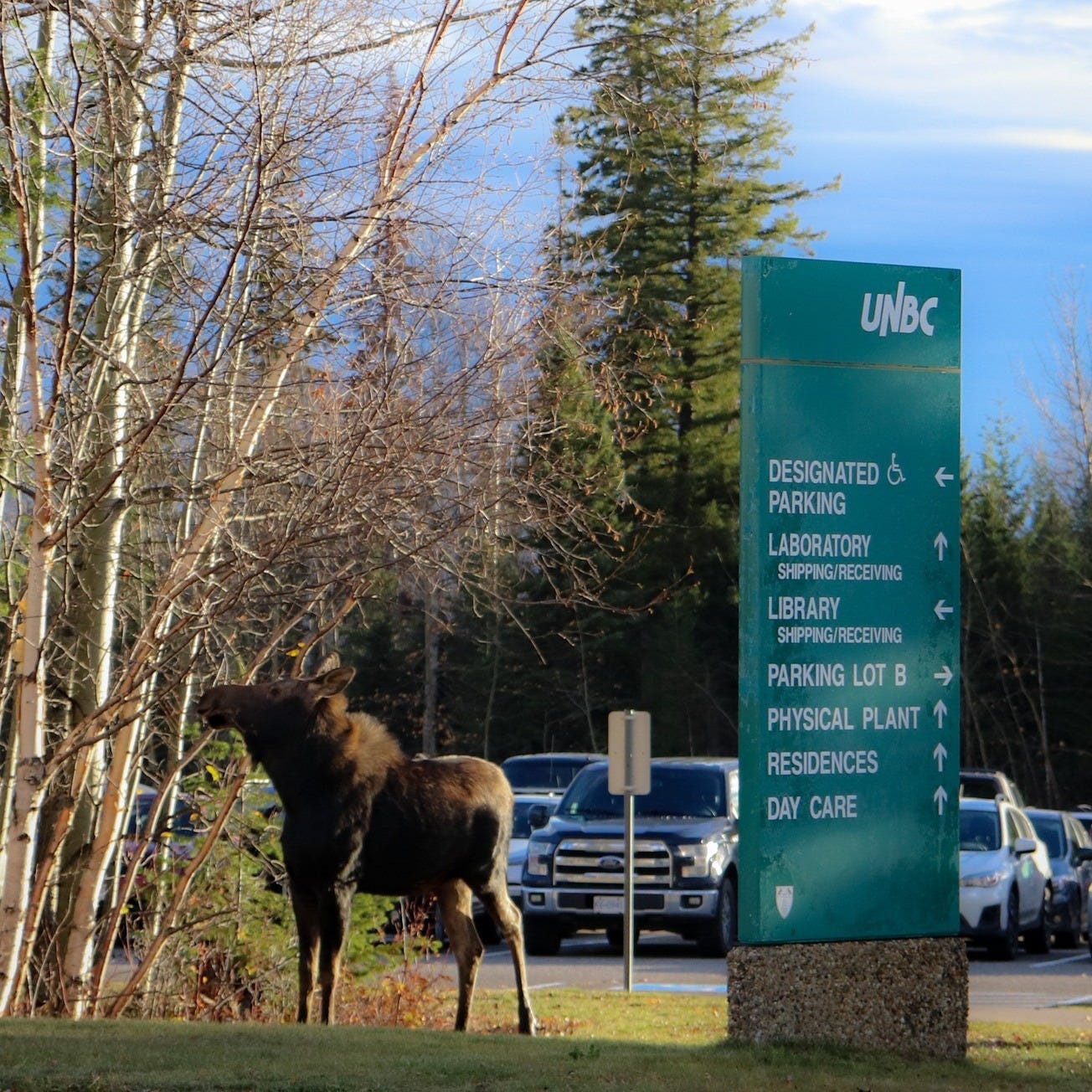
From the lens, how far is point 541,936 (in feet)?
67.1

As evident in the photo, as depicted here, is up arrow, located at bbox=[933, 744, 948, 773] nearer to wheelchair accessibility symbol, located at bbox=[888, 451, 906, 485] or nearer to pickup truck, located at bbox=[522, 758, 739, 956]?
wheelchair accessibility symbol, located at bbox=[888, 451, 906, 485]

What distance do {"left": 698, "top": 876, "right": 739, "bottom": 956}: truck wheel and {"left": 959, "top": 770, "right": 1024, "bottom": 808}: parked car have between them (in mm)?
4524

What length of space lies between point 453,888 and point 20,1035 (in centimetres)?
277

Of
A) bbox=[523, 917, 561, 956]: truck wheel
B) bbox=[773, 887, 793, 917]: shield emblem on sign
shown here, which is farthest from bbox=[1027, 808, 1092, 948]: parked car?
bbox=[773, 887, 793, 917]: shield emblem on sign

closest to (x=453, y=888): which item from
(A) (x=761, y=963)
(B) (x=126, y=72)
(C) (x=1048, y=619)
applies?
(A) (x=761, y=963)

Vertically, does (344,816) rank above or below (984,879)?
above

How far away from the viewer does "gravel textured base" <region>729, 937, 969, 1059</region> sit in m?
8.71

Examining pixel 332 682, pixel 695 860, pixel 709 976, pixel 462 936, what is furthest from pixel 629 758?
pixel 332 682

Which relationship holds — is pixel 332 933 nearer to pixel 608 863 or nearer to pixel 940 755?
pixel 940 755

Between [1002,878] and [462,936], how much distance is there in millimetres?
11740

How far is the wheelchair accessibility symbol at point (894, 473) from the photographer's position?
9.41 m

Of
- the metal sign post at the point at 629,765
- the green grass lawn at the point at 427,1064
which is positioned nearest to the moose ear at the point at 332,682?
the green grass lawn at the point at 427,1064

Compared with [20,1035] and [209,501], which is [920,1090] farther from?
[209,501]

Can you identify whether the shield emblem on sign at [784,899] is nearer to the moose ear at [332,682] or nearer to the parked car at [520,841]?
the moose ear at [332,682]
